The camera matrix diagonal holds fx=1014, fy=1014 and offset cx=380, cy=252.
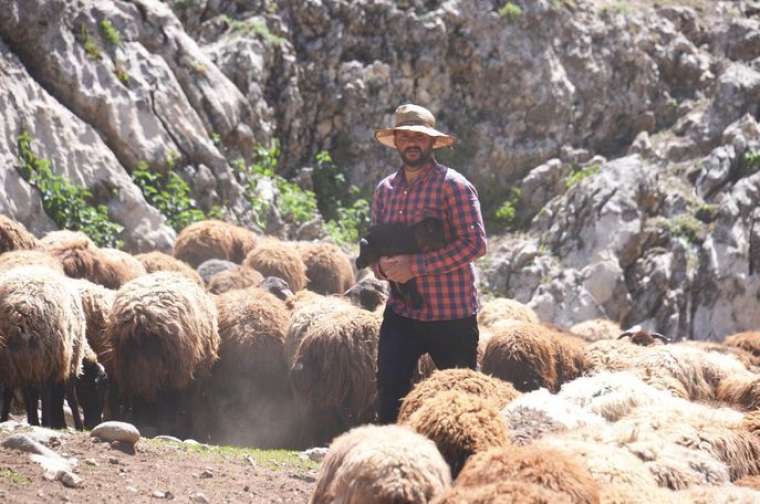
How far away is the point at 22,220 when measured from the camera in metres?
13.4

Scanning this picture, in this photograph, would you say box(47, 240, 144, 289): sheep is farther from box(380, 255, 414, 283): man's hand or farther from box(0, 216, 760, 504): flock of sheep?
Answer: box(380, 255, 414, 283): man's hand

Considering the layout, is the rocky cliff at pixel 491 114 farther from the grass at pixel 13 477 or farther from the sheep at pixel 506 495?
the sheep at pixel 506 495

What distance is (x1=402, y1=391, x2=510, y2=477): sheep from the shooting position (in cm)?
485

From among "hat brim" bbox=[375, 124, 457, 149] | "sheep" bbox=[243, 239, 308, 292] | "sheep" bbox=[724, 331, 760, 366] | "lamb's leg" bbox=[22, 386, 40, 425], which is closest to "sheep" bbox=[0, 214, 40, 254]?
"sheep" bbox=[243, 239, 308, 292]

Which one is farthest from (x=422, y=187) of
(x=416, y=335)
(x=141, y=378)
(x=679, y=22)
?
(x=679, y=22)

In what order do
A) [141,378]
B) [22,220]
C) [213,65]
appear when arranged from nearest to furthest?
[141,378] → [22,220] → [213,65]

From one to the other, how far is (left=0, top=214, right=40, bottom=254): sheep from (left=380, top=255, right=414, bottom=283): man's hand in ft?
18.7

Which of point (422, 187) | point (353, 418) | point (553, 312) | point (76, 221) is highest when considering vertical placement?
point (422, 187)

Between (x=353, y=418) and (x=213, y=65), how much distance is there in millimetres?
11414

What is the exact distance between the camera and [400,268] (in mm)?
6227

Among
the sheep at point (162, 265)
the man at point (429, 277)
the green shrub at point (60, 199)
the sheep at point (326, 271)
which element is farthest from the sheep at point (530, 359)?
the green shrub at point (60, 199)

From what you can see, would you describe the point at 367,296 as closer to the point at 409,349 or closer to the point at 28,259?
the point at 28,259

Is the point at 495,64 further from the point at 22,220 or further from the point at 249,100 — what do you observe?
the point at 22,220

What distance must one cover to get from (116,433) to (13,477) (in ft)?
3.83
